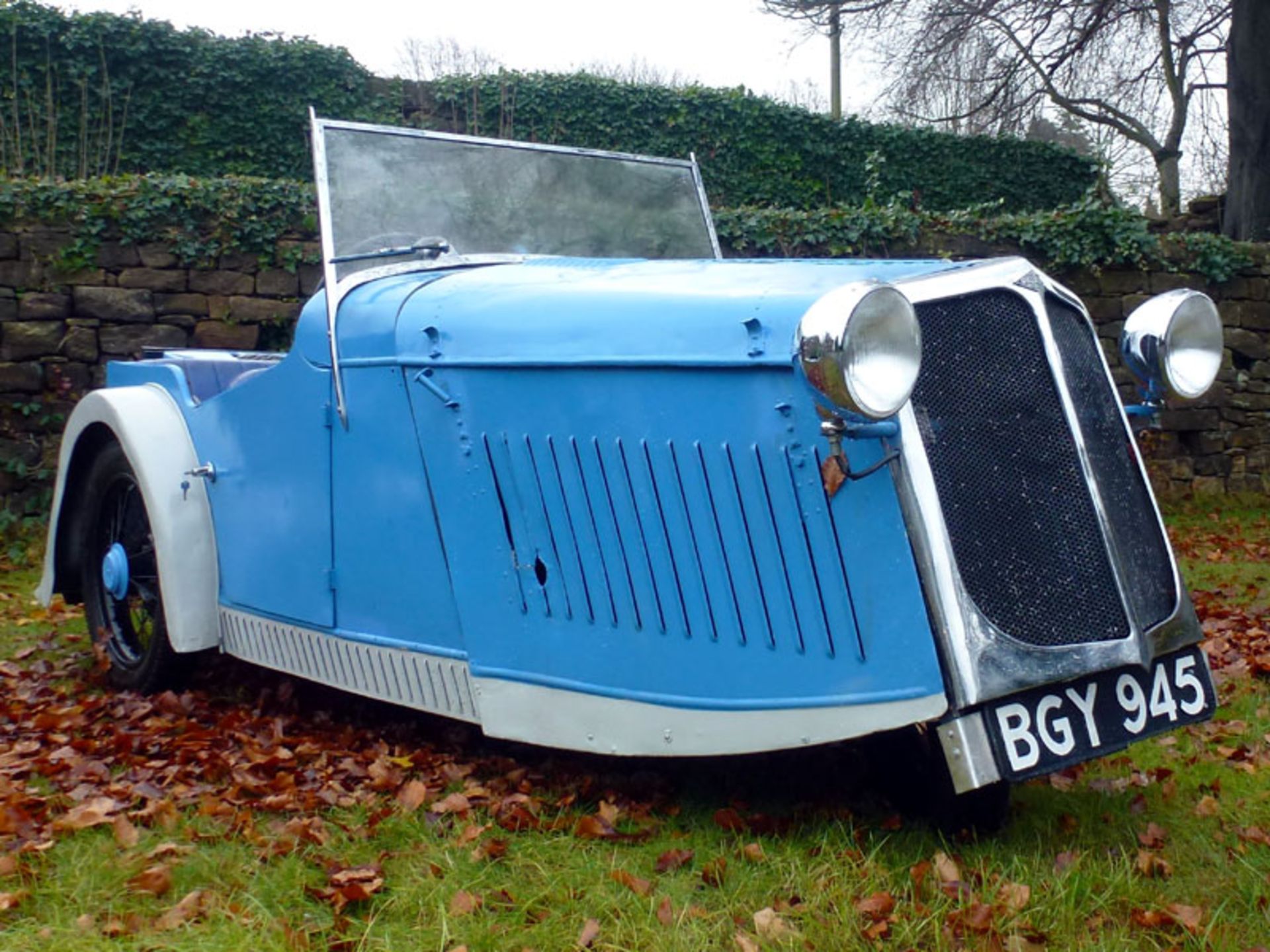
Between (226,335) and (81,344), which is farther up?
(81,344)

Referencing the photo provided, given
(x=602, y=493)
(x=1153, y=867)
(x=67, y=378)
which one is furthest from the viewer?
(x=67, y=378)

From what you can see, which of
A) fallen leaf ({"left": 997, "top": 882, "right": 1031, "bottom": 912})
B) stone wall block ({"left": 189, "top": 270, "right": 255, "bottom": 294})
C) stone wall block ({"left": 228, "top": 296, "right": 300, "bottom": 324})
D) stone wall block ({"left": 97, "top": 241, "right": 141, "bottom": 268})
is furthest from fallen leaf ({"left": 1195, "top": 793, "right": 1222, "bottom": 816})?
stone wall block ({"left": 97, "top": 241, "right": 141, "bottom": 268})

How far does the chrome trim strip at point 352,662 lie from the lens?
311 centimetres

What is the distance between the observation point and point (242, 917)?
246 centimetres

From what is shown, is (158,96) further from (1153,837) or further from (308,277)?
(1153,837)

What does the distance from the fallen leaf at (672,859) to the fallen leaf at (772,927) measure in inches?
11.7

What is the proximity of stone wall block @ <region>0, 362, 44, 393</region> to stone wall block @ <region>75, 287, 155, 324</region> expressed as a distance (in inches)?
17.1

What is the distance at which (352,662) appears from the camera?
3398 mm

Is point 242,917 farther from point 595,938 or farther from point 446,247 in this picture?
point 446,247

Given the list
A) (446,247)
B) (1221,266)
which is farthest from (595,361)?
(1221,266)

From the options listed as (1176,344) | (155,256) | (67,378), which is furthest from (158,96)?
(1176,344)

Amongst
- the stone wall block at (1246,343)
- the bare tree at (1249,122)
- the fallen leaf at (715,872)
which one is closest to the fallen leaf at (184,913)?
the fallen leaf at (715,872)

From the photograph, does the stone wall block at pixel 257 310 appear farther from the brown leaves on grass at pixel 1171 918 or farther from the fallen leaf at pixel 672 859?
the brown leaves on grass at pixel 1171 918

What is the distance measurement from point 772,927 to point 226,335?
21.4ft
